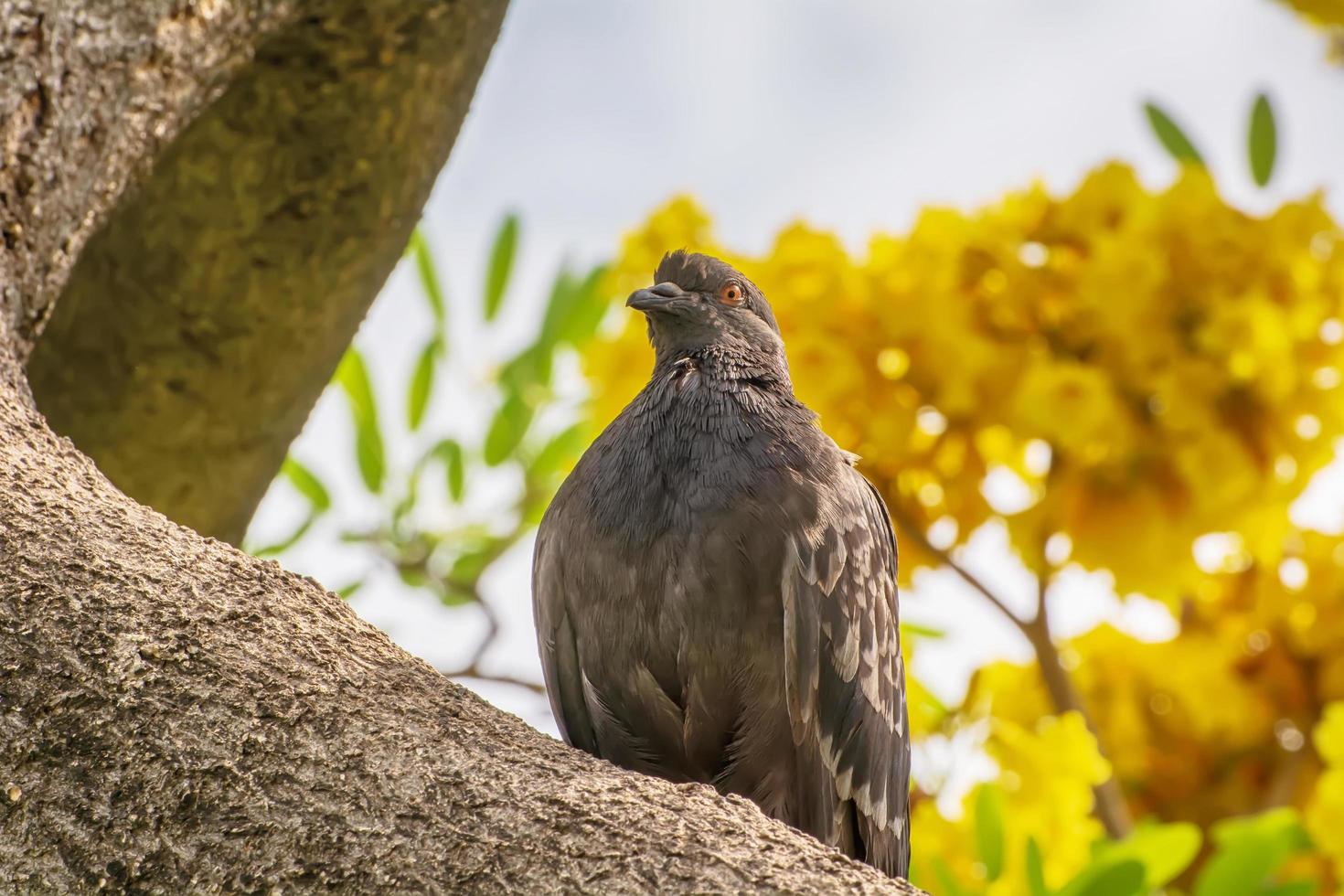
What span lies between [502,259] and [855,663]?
8.61ft

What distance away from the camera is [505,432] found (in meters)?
4.79

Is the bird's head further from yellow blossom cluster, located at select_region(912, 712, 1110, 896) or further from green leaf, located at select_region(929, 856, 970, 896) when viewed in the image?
green leaf, located at select_region(929, 856, 970, 896)

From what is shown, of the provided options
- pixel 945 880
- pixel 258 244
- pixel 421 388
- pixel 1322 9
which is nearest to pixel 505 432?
pixel 421 388

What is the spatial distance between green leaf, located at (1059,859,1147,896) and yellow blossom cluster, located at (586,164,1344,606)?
968mm

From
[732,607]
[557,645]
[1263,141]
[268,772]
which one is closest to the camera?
[268,772]

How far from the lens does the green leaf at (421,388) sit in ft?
15.7

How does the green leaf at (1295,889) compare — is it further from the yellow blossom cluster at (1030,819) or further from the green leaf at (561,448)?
the green leaf at (561,448)

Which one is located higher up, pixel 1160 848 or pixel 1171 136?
pixel 1171 136

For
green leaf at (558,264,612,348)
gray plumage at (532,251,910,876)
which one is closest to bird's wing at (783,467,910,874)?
gray plumage at (532,251,910,876)

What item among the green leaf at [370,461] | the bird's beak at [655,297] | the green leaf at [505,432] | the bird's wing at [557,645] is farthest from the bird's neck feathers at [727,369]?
the green leaf at [370,461]

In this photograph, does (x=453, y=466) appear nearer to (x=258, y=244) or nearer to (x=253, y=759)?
(x=258, y=244)

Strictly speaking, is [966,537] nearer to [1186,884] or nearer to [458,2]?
[1186,884]

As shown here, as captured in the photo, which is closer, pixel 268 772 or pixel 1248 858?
pixel 268 772

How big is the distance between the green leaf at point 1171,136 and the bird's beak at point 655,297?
1733mm
